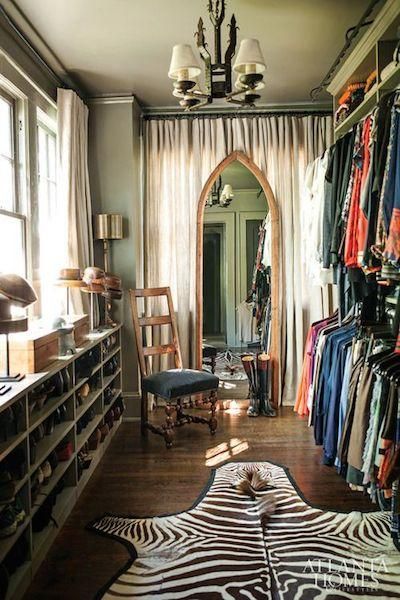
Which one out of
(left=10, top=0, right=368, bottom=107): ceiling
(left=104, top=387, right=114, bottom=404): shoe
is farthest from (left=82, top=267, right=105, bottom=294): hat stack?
(left=10, top=0, right=368, bottom=107): ceiling

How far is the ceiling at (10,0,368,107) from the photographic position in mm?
2908

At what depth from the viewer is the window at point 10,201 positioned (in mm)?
3027

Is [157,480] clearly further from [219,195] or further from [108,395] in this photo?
[219,195]

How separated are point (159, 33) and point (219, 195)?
171cm

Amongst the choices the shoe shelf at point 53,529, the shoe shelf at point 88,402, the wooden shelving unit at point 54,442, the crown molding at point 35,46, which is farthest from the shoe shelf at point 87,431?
the crown molding at point 35,46

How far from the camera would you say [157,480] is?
3.12 metres

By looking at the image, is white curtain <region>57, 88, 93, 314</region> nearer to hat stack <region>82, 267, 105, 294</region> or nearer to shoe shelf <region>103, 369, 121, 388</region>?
hat stack <region>82, 267, 105, 294</region>

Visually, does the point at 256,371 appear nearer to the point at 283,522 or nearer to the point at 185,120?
the point at 283,522

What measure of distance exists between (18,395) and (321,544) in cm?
149

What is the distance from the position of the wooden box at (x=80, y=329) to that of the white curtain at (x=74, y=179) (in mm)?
466

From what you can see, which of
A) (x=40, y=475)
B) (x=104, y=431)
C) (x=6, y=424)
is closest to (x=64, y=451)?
(x=40, y=475)

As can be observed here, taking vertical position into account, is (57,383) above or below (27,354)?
below

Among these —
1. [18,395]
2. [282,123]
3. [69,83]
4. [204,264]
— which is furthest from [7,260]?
[282,123]

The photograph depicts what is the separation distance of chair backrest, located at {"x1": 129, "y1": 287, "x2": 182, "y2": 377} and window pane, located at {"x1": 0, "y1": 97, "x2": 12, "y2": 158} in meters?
1.49
